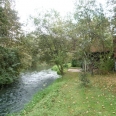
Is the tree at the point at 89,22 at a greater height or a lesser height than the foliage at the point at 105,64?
greater

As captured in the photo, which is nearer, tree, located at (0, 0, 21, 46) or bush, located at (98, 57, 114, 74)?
tree, located at (0, 0, 21, 46)

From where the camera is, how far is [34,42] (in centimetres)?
2512

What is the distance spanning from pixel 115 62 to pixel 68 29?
759cm

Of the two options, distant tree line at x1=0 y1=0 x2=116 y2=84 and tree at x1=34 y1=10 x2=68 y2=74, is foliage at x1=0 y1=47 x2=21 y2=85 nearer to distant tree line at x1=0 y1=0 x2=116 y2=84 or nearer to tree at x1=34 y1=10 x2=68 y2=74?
distant tree line at x1=0 y1=0 x2=116 y2=84

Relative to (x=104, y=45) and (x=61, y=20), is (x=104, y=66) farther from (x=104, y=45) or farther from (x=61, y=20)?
(x=61, y=20)

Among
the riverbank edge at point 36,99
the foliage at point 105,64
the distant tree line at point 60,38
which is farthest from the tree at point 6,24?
the foliage at point 105,64

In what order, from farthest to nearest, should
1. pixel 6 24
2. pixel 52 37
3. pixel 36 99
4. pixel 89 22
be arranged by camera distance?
1. pixel 52 37
2. pixel 89 22
3. pixel 6 24
4. pixel 36 99

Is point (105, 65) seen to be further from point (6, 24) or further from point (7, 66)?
point (6, 24)

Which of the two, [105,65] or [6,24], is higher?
[6,24]

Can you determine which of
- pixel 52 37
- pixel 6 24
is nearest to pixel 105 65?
pixel 52 37

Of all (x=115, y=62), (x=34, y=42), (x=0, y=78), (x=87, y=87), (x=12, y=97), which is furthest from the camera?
(x=34, y=42)

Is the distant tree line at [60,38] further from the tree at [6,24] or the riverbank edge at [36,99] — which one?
the riverbank edge at [36,99]

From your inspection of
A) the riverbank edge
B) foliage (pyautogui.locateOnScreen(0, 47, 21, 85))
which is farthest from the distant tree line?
the riverbank edge

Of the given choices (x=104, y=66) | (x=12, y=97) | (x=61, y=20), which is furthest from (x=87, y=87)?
(x=61, y=20)
